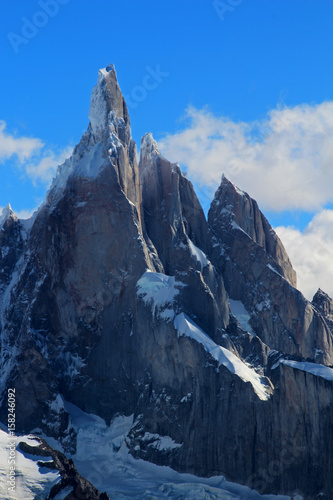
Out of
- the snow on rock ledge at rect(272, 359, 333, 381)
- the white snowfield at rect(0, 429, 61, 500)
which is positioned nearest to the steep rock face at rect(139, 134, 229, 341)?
the snow on rock ledge at rect(272, 359, 333, 381)

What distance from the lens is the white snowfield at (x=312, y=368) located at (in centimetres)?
15800

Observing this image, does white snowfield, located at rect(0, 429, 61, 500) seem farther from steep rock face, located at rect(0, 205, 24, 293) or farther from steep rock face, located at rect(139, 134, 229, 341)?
steep rock face, located at rect(0, 205, 24, 293)

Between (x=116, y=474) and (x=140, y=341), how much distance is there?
23150 mm

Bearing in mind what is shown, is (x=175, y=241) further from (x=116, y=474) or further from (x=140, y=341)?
(x=116, y=474)

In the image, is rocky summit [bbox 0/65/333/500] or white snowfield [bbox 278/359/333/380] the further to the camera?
rocky summit [bbox 0/65/333/500]

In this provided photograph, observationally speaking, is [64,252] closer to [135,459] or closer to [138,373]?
[138,373]

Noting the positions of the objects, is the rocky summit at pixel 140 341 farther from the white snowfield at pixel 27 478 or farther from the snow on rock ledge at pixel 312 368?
the white snowfield at pixel 27 478

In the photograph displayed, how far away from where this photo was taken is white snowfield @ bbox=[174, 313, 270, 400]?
163750 millimetres

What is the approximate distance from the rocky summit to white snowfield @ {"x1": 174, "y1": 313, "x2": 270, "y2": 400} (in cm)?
26

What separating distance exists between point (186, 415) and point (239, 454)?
1068cm

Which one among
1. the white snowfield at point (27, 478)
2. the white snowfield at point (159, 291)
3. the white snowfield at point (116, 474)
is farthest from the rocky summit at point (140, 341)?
the white snowfield at point (27, 478)

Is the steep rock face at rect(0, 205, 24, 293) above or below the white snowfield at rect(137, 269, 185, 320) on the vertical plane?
above

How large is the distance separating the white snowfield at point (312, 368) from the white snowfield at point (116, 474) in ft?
64.4

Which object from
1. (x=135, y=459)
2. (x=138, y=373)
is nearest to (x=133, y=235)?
(x=138, y=373)
